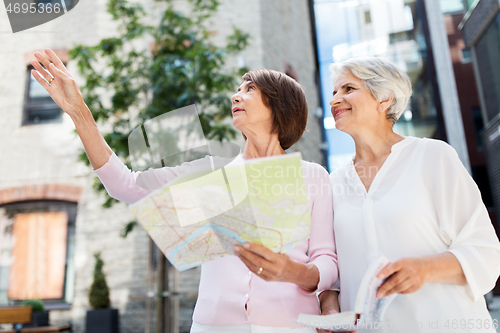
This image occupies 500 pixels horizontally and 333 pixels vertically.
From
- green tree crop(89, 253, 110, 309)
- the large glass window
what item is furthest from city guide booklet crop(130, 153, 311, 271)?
the large glass window

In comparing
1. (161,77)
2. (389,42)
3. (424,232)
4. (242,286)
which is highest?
(389,42)

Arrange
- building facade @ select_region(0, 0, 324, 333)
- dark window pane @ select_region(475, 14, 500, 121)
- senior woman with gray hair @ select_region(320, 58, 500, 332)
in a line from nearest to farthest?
senior woman with gray hair @ select_region(320, 58, 500, 332) < building facade @ select_region(0, 0, 324, 333) < dark window pane @ select_region(475, 14, 500, 121)

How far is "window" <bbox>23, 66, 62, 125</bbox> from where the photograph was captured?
25.1 ft

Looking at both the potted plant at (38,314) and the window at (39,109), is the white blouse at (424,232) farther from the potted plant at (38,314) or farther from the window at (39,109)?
the window at (39,109)

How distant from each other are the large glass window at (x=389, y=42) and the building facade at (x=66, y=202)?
4.18 feet

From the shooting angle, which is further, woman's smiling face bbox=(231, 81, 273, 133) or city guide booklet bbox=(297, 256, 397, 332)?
woman's smiling face bbox=(231, 81, 273, 133)

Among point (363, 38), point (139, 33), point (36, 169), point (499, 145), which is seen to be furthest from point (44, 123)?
point (499, 145)

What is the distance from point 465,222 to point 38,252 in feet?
23.9

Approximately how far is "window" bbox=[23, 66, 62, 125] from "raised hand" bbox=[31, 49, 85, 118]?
6.83 m

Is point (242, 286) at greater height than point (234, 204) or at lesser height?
lesser

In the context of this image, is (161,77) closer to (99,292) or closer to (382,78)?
(99,292)

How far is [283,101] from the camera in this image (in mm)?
1666

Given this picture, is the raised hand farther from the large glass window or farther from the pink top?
the large glass window

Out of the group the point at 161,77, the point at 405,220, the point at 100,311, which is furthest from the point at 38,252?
the point at 405,220
